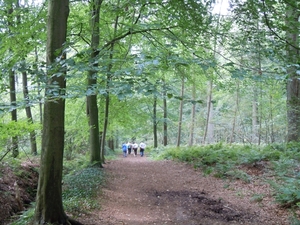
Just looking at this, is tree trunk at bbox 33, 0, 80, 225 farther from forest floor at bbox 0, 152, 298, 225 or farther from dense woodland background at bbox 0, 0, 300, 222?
forest floor at bbox 0, 152, 298, 225

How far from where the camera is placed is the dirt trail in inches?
240

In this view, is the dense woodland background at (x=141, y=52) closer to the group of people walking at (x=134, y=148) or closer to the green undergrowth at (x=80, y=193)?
the green undergrowth at (x=80, y=193)

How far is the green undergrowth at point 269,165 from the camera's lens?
21.8 ft

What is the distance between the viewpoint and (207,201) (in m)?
7.51

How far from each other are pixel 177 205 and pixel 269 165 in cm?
416

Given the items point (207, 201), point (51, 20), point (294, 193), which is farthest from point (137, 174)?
point (51, 20)

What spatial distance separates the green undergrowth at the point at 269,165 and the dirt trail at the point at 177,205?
1.43ft

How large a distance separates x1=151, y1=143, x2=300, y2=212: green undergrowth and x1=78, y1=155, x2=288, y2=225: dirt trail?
44 centimetres

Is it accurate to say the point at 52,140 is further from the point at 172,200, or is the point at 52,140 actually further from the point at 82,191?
the point at 172,200

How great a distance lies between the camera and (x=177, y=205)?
735 cm

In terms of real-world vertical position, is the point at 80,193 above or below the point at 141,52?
below

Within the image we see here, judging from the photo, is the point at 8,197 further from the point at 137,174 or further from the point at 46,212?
the point at 137,174

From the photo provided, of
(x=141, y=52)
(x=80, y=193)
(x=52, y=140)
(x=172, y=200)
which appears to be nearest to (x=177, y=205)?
(x=172, y=200)

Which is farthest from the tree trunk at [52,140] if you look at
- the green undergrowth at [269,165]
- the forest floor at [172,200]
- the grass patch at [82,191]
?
the green undergrowth at [269,165]
